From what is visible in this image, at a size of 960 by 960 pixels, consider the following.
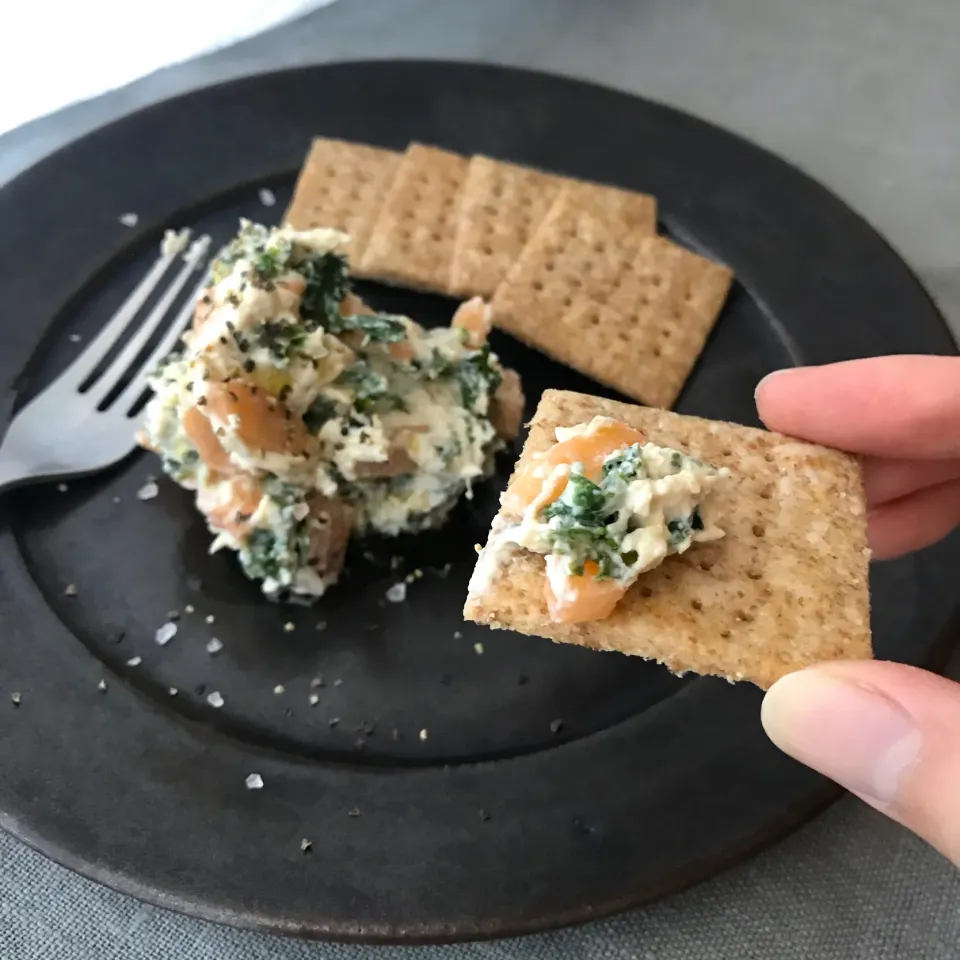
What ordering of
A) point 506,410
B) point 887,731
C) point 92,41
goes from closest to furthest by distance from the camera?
point 887,731 < point 506,410 < point 92,41

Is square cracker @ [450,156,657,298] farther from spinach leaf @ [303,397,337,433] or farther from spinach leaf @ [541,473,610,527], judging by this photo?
spinach leaf @ [541,473,610,527]

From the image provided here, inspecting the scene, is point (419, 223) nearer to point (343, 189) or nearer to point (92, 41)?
point (343, 189)

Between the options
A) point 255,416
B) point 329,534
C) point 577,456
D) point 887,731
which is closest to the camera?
point 887,731

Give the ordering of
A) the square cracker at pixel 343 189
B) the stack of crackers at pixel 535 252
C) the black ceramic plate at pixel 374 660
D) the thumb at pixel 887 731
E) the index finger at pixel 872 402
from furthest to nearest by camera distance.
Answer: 1. the square cracker at pixel 343 189
2. the stack of crackers at pixel 535 252
3. the index finger at pixel 872 402
4. the black ceramic plate at pixel 374 660
5. the thumb at pixel 887 731

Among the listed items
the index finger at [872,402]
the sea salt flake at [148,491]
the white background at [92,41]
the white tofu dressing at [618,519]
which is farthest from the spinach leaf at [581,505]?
the white background at [92,41]

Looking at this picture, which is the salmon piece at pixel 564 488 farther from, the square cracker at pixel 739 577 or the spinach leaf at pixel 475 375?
the spinach leaf at pixel 475 375

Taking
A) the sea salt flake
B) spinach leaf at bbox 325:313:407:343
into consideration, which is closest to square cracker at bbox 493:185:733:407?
spinach leaf at bbox 325:313:407:343

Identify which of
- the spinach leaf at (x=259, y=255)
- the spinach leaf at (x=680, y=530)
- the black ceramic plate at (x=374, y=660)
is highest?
the spinach leaf at (x=259, y=255)

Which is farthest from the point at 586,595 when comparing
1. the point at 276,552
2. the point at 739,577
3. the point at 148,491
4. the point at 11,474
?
the point at 11,474
